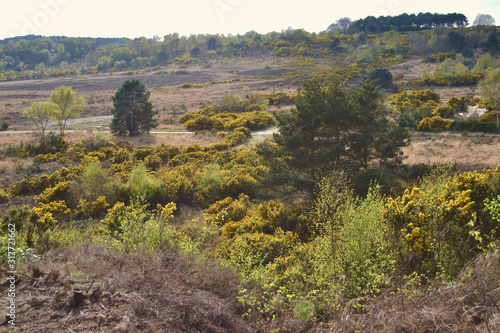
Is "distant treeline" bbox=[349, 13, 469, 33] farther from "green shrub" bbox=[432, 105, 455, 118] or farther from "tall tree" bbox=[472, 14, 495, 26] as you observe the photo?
"green shrub" bbox=[432, 105, 455, 118]

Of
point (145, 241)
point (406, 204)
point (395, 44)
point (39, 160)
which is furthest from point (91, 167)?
point (395, 44)

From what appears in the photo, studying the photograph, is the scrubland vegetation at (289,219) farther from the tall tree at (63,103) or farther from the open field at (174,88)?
the open field at (174,88)

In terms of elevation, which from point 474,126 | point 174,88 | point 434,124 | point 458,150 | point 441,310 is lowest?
point 458,150

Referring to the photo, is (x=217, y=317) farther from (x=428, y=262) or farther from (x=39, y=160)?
(x=39, y=160)

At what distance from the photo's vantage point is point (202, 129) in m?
32.3

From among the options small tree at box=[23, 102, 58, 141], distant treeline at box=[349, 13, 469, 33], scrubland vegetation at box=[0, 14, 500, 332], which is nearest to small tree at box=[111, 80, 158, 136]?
scrubland vegetation at box=[0, 14, 500, 332]

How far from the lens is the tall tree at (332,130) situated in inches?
550

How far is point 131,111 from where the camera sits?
98.9ft

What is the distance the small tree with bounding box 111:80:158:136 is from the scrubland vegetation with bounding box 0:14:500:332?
0.48 ft

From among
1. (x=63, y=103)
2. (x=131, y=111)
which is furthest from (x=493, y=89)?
(x=63, y=103)

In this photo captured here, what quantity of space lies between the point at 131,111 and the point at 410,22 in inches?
4080

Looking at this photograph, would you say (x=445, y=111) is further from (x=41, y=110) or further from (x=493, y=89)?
(x=41, y=110)

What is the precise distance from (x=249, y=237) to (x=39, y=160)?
2068cm

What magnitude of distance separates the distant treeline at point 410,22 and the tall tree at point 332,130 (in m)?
102
